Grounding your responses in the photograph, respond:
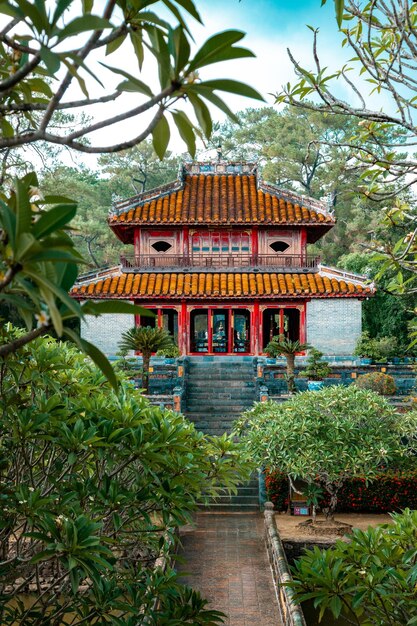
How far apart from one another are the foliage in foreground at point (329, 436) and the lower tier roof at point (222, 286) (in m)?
8.54

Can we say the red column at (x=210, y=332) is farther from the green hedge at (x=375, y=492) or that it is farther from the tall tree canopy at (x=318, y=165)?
the tall tree canopy at (x=318, y=165)

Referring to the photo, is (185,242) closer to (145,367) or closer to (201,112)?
(145,367)

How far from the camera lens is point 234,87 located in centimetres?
217

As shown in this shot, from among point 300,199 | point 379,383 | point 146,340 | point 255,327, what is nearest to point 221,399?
point 146,340

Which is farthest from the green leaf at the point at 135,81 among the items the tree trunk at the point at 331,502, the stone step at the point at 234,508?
the stone step at the point at 234,508

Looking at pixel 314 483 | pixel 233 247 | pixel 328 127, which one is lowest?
A: pixel 314 483

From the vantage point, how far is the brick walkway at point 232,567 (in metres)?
9.02

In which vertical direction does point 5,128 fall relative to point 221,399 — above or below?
above

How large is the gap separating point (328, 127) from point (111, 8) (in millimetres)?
38396

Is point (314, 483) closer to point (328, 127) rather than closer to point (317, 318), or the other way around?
point (317, 318)

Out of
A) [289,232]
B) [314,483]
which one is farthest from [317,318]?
[314,483]

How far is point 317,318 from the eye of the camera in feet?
69.3

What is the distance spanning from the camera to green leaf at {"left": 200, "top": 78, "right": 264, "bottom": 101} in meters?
2.14

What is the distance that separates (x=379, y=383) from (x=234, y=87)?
49.7 ft
